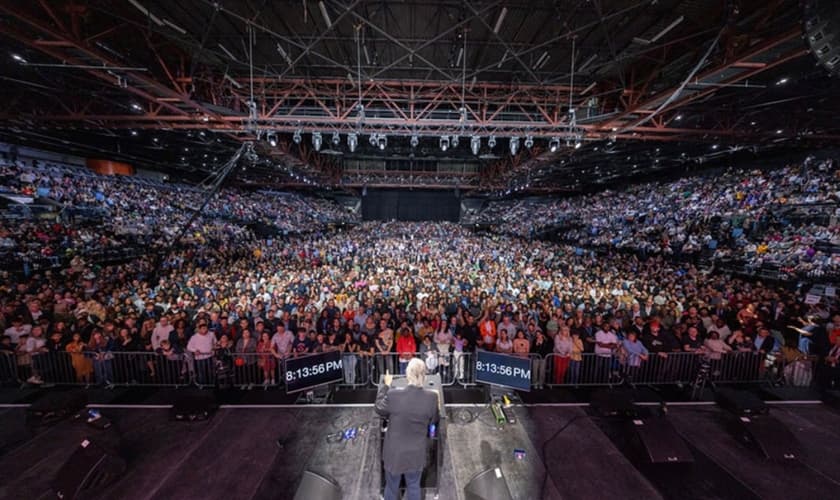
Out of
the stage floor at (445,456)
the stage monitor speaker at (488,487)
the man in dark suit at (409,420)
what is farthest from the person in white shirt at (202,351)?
the stage monitor speaker at (488,487)

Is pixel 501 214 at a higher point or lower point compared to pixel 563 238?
higher

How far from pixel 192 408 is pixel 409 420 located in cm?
412

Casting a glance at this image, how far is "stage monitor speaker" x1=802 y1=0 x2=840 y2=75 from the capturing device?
3.18 metres

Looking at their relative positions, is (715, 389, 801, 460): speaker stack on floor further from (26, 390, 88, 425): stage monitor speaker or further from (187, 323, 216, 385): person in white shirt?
(26, 390, 88, 425): stage monitor speaker

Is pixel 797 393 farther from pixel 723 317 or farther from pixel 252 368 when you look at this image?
pixel 252 368

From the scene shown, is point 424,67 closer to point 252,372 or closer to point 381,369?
point 381,369

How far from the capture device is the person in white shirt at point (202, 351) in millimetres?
5762

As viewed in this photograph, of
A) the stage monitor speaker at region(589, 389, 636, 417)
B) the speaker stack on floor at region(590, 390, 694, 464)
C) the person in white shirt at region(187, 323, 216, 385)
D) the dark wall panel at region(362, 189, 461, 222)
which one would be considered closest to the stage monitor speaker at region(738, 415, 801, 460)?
the speaker stack on floor at region(590, 390, 694, 464)

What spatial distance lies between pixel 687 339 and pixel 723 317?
311cm

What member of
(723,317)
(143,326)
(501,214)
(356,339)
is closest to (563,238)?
(501,214)

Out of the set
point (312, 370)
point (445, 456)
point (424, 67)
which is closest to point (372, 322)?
point (312, 370)

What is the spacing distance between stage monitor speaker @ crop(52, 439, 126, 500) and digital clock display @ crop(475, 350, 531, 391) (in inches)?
193

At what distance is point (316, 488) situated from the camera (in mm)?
3252

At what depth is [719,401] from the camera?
5047 millimetres
